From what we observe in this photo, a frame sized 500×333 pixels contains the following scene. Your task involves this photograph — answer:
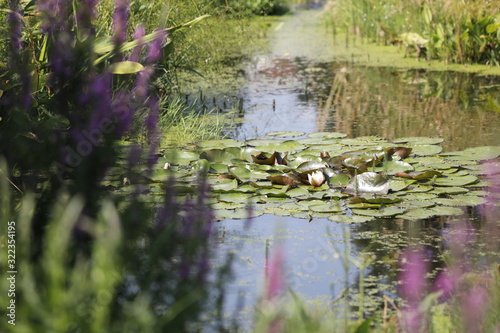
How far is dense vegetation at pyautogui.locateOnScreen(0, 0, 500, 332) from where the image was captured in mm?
1662

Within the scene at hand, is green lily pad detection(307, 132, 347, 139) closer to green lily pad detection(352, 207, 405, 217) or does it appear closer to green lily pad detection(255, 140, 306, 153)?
green lily pad detection(255, 140, 306, 153)

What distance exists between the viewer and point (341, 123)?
19.3 ft

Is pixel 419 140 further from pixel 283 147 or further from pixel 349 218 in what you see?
pixel 349 218

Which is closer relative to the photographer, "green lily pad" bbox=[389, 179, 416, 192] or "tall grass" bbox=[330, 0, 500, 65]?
"green lily pad" bbox=[389, 179, 416, 192]

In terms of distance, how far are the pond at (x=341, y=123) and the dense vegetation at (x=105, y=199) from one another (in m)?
0.14

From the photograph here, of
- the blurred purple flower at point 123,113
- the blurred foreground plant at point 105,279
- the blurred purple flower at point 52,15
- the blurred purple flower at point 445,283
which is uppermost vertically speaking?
the blurred purple flower at point 52,15

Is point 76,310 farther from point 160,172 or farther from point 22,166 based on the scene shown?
point 160,172

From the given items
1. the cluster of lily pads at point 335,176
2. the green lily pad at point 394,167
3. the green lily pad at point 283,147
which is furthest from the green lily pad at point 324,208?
the green lily pad at point 283,147

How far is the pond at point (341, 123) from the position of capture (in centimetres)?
289

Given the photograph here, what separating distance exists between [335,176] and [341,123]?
1.76 metres

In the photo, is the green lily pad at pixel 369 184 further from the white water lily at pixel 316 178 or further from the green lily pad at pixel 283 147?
the green lily pad at pixel 283 147

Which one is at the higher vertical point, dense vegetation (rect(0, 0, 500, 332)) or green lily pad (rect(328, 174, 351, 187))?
dense vegetation (rect(0, 0, 500, 332))

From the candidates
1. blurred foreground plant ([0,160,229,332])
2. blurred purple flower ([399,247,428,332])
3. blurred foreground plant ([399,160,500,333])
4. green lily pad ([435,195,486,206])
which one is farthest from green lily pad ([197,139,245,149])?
blurred foreground plant ([0,160,229,332])

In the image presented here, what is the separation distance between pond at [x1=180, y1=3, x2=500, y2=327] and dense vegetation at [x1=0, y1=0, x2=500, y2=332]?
0.46ft
